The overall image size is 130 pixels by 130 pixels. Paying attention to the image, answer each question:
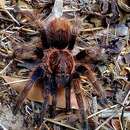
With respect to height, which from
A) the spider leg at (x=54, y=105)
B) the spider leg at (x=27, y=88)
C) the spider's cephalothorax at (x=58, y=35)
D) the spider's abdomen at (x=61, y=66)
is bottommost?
the spider leg at (x=54, y=105)

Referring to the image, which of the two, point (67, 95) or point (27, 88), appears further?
point (67, 95)

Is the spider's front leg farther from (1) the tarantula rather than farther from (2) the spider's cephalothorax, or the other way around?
(2) the spider's cephalothorax

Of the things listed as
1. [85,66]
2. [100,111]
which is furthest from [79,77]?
[100,111]

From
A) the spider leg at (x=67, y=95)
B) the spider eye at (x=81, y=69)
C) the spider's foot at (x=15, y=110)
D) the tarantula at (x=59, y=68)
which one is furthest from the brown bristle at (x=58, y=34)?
the spider's foot at (x=15, y=110)

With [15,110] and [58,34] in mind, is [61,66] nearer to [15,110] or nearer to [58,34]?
[58,34]

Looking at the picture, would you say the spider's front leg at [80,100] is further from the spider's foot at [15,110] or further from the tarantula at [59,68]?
the spider's foot at [15,110]

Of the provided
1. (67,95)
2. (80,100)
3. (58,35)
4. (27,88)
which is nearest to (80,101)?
(80,100)

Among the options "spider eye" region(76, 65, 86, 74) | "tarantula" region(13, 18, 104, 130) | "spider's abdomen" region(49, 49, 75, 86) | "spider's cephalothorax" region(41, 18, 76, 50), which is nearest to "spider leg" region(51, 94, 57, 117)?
"tarantula" region(13, 18, 104, 130)
